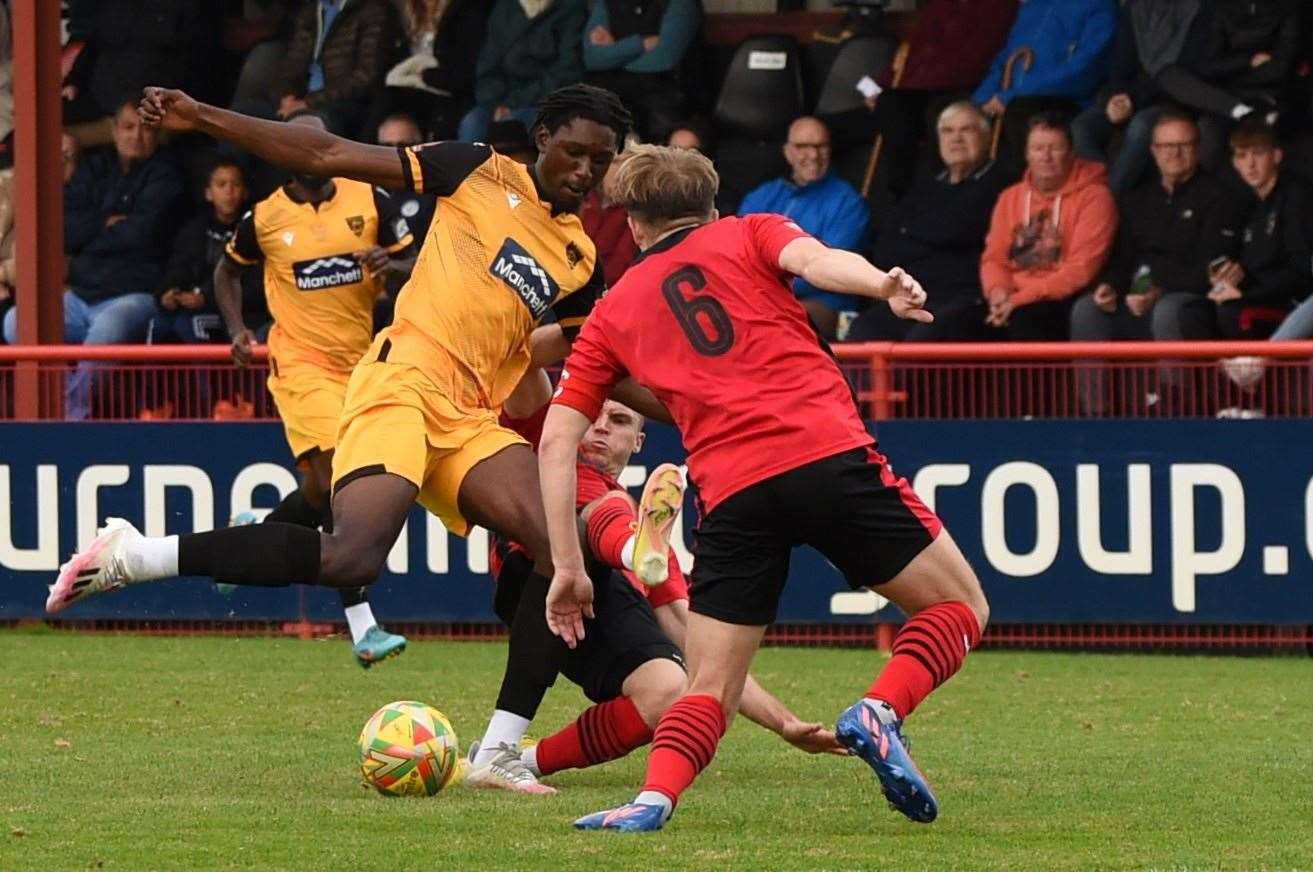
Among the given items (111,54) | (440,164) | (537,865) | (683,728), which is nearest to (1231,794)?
(683,728)

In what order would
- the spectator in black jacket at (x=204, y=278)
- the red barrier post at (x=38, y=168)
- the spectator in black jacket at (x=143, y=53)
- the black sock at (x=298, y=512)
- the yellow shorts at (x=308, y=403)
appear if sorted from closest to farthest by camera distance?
1. the black sock at (x=298, y=512)
2. the yellow shorts at (x=308, y=403)
3. the red barrier post at (x=38, y=168)
4. the spectator in black jacket at (x=204, y=278)
5. the spectator in black jacket at (x=143, y=53)

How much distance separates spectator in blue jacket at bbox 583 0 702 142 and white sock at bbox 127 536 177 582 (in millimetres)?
7907

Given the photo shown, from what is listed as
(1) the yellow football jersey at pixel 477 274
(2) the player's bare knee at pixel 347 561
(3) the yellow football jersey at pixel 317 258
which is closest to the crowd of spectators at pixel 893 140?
(3) the yellow football jersey at pixel 317 258

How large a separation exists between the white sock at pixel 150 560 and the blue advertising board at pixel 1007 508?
4932 mm

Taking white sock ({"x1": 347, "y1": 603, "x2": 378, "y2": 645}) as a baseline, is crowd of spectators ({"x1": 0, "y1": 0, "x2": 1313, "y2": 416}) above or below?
above

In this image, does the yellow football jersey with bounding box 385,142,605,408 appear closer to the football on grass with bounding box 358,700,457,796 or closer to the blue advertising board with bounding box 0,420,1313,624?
the football on grass with bounding box 358,700,457,796

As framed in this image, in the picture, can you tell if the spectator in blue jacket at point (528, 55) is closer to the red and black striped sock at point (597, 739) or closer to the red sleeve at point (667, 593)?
the red sleeve at point (667, 593)

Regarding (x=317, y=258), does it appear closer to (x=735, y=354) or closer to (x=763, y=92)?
(x=763, y=92)

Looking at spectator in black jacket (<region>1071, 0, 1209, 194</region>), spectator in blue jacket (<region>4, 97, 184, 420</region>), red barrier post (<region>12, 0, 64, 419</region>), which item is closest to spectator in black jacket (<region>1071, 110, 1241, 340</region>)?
spectator in black jacket (<region>1071, 0, 1209, 194</region>)

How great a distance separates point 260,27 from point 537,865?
38.2ft

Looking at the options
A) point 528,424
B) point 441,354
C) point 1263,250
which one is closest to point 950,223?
point 1263,250

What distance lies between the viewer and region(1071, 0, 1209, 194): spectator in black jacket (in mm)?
13508

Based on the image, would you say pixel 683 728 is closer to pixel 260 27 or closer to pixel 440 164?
pixel 440 164

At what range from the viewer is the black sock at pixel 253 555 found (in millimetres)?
7184
